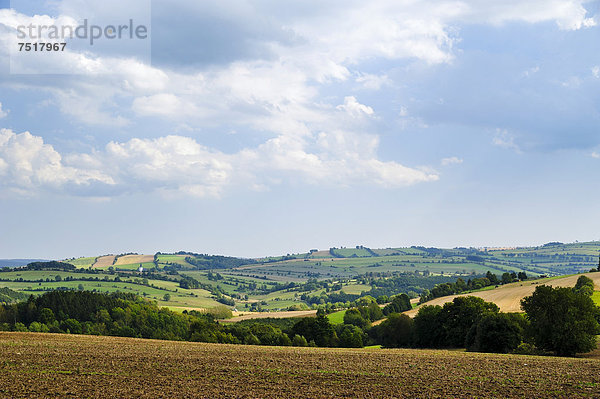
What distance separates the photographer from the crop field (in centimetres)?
3009

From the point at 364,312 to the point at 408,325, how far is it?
217ft

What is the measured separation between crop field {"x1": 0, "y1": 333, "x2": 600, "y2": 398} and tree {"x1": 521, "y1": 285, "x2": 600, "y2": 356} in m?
16.0

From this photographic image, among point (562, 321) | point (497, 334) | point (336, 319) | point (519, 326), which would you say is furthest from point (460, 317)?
point (336, 319)

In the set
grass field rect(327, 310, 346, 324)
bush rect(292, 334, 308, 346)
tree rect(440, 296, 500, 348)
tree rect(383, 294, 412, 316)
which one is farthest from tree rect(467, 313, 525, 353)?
tree rect(383, 294, 412, 316)

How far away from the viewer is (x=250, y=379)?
34594 mm

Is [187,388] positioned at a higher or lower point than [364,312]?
higher

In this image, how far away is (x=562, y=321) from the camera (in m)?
62.6

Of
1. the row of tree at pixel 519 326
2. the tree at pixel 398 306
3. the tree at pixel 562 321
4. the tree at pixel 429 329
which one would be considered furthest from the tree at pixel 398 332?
the tree at pixel 398 306

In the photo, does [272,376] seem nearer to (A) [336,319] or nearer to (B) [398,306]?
(A) [336,319]

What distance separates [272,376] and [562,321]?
43.3m

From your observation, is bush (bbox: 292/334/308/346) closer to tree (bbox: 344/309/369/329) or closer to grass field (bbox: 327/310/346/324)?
tree (bbox: 344/309/369/329)

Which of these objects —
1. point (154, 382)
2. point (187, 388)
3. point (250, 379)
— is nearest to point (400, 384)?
point (250, 379)

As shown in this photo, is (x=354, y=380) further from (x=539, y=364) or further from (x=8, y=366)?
(x=8, y=366)

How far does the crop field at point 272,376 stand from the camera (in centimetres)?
3009
